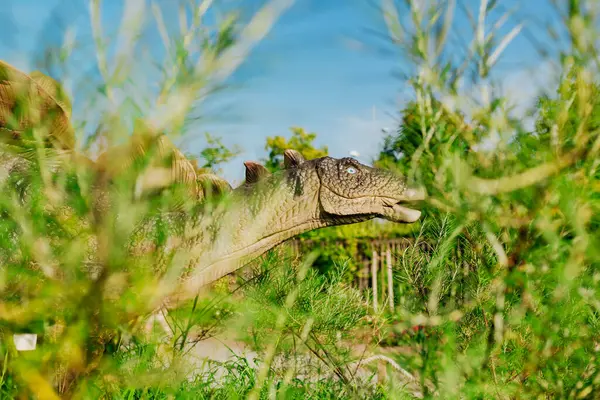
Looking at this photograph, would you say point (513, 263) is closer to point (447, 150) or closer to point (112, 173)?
point (447, 150)

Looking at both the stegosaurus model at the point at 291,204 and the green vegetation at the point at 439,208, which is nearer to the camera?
the green vegetation at the point at 439,208

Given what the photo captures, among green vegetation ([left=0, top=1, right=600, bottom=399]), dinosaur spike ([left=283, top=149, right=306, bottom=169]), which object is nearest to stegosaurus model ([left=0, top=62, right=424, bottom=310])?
dinosaur spike ([left=283, top=149, right=306, bottom=169])

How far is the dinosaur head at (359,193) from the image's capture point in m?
3.81

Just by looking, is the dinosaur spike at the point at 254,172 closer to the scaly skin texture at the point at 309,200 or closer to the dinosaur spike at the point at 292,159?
the scaly skin texture at the point at 309,200

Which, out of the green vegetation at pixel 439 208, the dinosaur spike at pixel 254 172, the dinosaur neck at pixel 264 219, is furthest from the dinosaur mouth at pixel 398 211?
the green vegetation at pixel 439 208

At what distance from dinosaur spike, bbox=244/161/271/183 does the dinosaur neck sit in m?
0.14

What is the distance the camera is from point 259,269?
3965 mm

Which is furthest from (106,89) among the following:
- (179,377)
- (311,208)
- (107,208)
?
(311,208)

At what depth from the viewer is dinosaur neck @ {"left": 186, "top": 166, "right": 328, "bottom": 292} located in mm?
3375

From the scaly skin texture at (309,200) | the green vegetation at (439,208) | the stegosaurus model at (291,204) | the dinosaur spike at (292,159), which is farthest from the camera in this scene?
the dinosaur spike at (292,159)

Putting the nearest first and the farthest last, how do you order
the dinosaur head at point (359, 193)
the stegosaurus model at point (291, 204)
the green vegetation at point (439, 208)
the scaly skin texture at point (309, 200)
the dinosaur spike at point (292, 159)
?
the green vegetation at point (439, 208), the stegosaurus model at point (291, 204), the scaly skin texture at point (309, 200), the dinosaur head at point (359, 193), the dinosaur spike at point (292, 159)

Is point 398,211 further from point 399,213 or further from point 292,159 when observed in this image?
point 292,159

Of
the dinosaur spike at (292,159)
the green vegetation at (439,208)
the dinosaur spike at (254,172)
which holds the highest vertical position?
the dinosaur spike at (292,159)

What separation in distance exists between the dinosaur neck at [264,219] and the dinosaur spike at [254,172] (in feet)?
0.46
